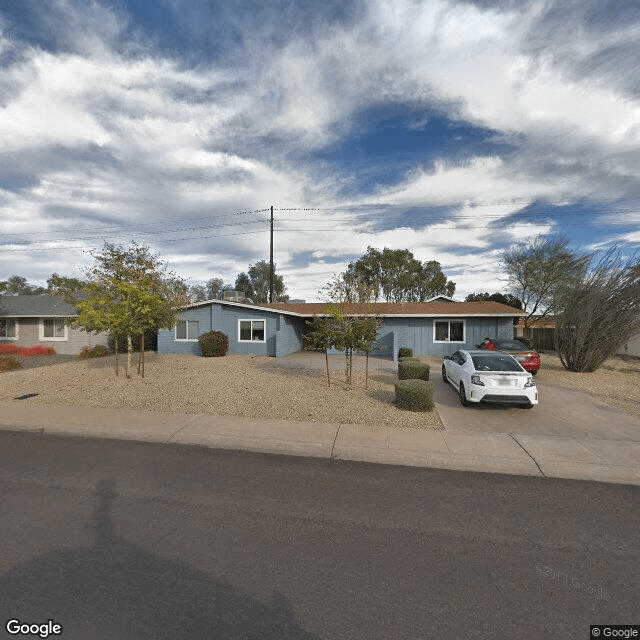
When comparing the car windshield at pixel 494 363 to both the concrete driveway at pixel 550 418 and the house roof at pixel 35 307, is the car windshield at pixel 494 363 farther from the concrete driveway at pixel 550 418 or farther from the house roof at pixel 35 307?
the house roof at pixel 35 307

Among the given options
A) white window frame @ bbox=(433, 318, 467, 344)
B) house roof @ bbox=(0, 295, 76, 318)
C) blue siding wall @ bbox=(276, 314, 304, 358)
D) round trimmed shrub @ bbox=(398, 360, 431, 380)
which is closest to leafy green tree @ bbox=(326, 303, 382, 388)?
round trimmed shrub @ bbox=(398, 360, 431, 380)

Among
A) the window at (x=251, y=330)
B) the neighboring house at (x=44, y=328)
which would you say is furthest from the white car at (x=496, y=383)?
the neighboring house at (x=44, y=328)

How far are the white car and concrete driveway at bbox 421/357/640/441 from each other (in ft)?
1.23

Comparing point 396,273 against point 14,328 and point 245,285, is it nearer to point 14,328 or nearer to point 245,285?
point 245,285

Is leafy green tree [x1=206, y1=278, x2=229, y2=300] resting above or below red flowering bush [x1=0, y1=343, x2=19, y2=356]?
above

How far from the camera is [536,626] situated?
2713 millimetres

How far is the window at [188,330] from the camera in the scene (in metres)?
21.9

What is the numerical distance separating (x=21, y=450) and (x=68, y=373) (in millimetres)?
8983

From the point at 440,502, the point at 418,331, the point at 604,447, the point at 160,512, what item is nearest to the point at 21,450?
the point at 160,512

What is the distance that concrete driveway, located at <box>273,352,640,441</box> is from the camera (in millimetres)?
7547

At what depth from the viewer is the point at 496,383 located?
880cm

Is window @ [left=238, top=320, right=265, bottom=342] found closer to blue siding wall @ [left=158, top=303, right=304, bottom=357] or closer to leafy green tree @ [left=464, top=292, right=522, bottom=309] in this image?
blue siding wall @ [left=158, top=303, right=304, bottom=357]

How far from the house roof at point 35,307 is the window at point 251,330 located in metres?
10.3

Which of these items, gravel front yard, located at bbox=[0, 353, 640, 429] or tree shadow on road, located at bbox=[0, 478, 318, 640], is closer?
tree shadow on road, located at bbox=[0, 478, 318, 640]
